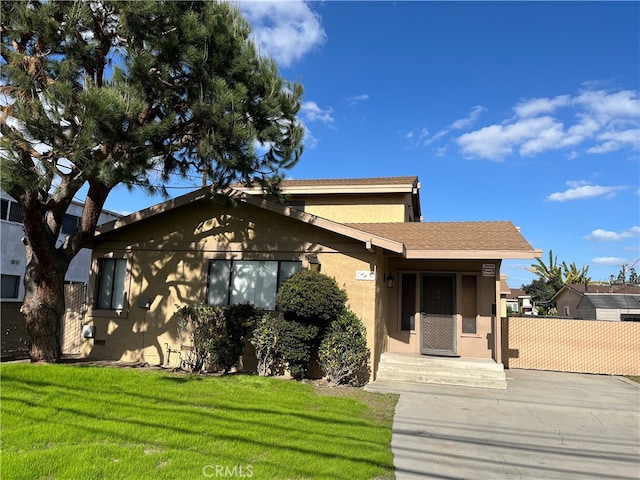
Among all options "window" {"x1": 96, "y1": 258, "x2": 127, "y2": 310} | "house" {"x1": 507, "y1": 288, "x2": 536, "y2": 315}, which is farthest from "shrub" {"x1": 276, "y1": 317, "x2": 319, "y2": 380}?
"house" {"x1": 507, "y1": 288, "x2": 536, "y2": 315}

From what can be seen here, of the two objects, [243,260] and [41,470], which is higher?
[243,260]

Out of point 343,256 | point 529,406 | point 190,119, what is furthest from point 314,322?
point 190,119

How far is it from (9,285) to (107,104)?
15280 mm

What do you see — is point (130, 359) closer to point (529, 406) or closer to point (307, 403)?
point (307, 403)

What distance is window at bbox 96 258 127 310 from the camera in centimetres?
1116

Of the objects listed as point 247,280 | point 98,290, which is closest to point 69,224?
point 98,290

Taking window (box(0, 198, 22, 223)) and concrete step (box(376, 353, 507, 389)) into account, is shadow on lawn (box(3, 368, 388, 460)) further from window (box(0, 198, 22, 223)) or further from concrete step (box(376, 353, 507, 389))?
window (box(0, 198, 22, 223))

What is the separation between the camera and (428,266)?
38.7 feet

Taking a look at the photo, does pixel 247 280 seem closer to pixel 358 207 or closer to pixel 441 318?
pixel 441 318

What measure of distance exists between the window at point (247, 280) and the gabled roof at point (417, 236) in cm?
127

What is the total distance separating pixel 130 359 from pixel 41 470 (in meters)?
7.14

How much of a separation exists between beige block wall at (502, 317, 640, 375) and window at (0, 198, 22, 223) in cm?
1890

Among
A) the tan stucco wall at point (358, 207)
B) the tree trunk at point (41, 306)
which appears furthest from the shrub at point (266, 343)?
the tan stucco wall at point (358, 207)

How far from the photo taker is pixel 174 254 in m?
11.0
